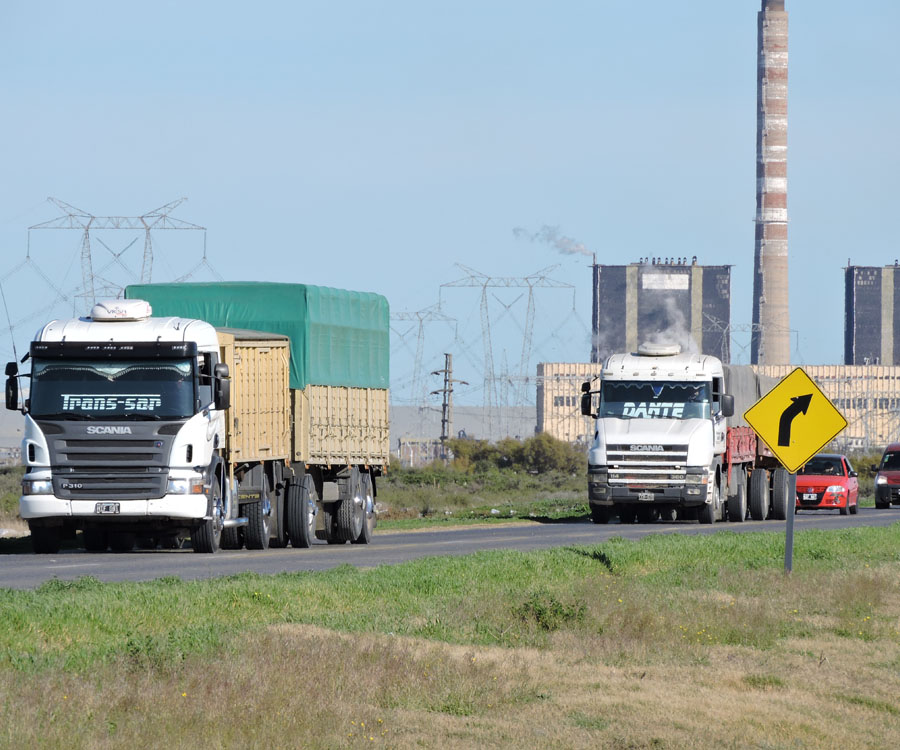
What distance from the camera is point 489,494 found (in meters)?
74.3

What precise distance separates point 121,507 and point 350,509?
249 inches

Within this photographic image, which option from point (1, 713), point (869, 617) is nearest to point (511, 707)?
point (1, 713)

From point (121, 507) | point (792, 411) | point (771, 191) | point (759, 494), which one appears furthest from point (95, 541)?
point (771, 191)

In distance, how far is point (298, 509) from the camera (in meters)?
A: 26.0

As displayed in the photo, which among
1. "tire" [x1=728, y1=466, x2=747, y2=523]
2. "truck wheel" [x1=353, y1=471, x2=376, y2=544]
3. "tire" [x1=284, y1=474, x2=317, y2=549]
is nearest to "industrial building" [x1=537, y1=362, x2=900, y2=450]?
"tire" [x1=728, y1=466, x2=747, y2=523]

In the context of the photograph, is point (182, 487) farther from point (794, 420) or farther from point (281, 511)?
point (794, 420)

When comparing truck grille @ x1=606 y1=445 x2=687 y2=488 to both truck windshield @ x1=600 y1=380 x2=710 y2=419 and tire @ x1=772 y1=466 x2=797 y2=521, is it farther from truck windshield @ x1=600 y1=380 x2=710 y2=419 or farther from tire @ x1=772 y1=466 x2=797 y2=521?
tire @ x1=772 y1=466 x2=797 y2=521

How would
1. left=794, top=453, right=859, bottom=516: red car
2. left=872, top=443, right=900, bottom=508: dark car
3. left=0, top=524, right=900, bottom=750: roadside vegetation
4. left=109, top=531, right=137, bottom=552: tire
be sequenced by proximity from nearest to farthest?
1. left=0, top=524, right=900, bottom=750: roadside vegetation
2. left=109, top=531, right=137, bottom=552: tire
3. left=794, top=453, right=859, bottom=516: red car
4. left=872, top=443, right=900, bottom=508: dark car

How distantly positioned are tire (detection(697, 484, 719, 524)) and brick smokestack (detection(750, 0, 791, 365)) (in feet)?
375

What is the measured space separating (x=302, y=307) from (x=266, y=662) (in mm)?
15952

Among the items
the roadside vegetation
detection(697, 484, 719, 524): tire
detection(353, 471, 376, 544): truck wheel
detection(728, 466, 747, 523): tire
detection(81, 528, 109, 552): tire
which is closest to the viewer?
the roadside vegetation

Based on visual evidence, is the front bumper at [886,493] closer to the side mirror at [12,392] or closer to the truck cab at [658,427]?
the truck cab at [658,427]

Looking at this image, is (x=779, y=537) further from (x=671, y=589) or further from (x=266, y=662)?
(x=266, y=662)

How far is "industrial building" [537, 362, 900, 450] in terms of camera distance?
177125 millimetres
